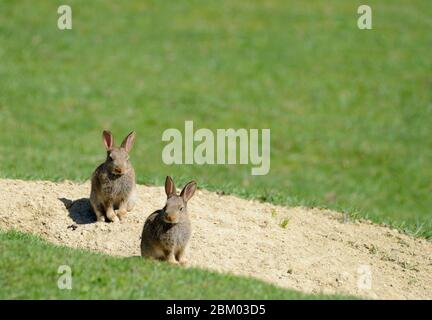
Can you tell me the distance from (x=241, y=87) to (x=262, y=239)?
1239cm

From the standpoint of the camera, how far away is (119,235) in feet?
29.7

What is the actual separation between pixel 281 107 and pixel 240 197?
1016 centimetres

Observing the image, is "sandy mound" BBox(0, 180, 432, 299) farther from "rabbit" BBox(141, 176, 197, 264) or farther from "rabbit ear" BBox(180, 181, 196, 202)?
"rabbit ear" BBox(180, 181, 196, 202)

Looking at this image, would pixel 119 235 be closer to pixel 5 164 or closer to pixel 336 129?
pixel 5 164

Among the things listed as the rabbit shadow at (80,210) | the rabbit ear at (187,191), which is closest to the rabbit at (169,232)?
the rabbit ear at (187,191)

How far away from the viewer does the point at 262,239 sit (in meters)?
9.27

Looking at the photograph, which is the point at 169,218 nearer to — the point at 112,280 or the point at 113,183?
the point at 112,280

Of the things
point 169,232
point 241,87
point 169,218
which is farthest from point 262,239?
point 241,87

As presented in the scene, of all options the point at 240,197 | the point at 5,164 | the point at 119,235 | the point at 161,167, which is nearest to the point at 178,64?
the point at 161,167

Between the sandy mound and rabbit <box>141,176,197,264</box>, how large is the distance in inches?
21.1

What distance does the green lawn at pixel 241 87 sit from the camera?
17.5m

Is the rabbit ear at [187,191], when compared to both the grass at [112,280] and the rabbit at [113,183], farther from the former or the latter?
the rabbit at [113,183]

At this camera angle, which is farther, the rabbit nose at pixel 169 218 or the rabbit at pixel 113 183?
the rabbit at pixel 113 183

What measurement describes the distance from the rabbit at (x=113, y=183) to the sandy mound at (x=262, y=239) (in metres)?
0.16
